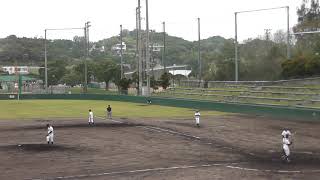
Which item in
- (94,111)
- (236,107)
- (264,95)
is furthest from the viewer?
(264,95)

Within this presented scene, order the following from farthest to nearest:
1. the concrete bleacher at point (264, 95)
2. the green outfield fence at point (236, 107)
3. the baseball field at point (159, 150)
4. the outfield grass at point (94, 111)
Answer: the concrete bleacher at point (264, 95), the outfield grass at point (94, 111), the green outfield fence at point (236, 107), the baseball field at point (159, 150)

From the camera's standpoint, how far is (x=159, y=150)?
2459 cm

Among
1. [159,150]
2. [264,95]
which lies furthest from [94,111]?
[159,150]

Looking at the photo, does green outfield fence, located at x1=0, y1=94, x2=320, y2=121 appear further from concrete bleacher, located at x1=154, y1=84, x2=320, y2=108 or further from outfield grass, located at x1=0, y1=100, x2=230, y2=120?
concrete bleacher, located at x1=154, y1=84, x2=320, y2=108

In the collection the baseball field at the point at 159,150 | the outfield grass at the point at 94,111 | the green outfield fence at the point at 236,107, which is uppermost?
the green outfield fence at the point at 236,107

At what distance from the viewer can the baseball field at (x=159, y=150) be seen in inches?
727

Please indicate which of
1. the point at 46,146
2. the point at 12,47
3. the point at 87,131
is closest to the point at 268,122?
the point at 87,131

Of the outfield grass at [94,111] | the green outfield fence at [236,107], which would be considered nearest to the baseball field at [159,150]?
the green outfield fence at [236,107]

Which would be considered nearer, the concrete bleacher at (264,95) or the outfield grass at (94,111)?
the outfield grass at (94,111)

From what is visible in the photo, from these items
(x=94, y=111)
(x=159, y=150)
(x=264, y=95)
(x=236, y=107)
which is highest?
(x=264, y=95)

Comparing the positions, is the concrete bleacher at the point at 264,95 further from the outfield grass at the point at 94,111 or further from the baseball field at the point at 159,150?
the baseball field at the point at 159,150

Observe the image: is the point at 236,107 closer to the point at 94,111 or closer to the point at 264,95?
the point at 264,95

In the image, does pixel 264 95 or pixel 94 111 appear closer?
pixel 94 111

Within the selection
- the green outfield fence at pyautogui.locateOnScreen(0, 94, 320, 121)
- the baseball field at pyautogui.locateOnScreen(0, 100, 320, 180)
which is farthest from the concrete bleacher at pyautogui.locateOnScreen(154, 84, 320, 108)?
the baseball field at pyautogui.locateOnScreen(0, 100, 320, 180)
